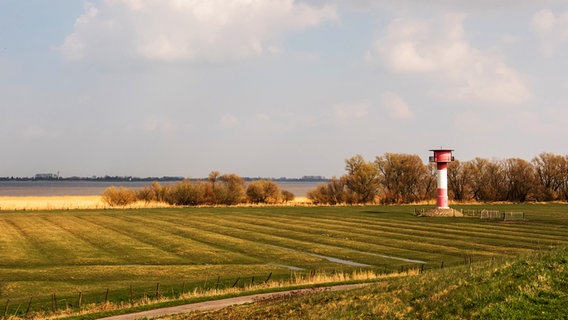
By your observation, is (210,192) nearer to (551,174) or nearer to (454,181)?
(454,181)

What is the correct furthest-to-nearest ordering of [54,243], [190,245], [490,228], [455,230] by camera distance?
[490,228], [455,230], [54,243], [190,245]

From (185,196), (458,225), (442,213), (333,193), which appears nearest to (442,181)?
(442,213)

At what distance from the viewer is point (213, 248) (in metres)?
54.8

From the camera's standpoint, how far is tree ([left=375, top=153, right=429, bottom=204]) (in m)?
141

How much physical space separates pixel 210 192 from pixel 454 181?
214ft

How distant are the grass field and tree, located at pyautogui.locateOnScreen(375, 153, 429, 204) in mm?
53666

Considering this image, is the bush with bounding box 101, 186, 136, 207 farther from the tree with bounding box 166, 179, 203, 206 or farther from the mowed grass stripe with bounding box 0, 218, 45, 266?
the mowed grass stripe with bounding box 0, 218, 45, 266

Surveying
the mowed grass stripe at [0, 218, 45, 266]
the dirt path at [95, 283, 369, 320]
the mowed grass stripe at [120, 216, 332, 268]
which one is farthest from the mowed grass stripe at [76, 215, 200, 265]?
the dirt path at [95, 283, 369, 320]

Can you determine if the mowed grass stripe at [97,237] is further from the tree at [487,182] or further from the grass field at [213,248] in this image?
the tree at [487,182]

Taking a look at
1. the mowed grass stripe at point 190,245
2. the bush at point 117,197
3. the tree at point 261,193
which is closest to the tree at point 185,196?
the bush at point 117,197

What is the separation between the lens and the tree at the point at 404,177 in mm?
141000

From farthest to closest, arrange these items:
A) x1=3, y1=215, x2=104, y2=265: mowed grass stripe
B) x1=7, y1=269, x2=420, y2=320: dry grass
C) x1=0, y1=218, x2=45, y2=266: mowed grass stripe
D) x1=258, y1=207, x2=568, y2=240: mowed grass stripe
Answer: x1=258, y1=207, x2=568, y2=240: mowed grass stripe < x1=3, y1=215, x2=104, y2=265: mowed grass stripe < x1=0, y1=218, x2=45, y2=266: mowed grass stripe < x1=7, y1=269, x2=420, y2=320: dry grass

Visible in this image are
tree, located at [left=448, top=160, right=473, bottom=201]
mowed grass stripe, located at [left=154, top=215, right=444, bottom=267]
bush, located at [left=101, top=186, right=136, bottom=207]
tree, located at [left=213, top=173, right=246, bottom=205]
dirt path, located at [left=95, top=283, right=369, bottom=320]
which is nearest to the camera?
dirt path, located at [left=95, top=283, right=369, bottom=320]

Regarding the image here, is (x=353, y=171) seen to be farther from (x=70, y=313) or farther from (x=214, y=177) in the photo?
(x=70, y=313)
